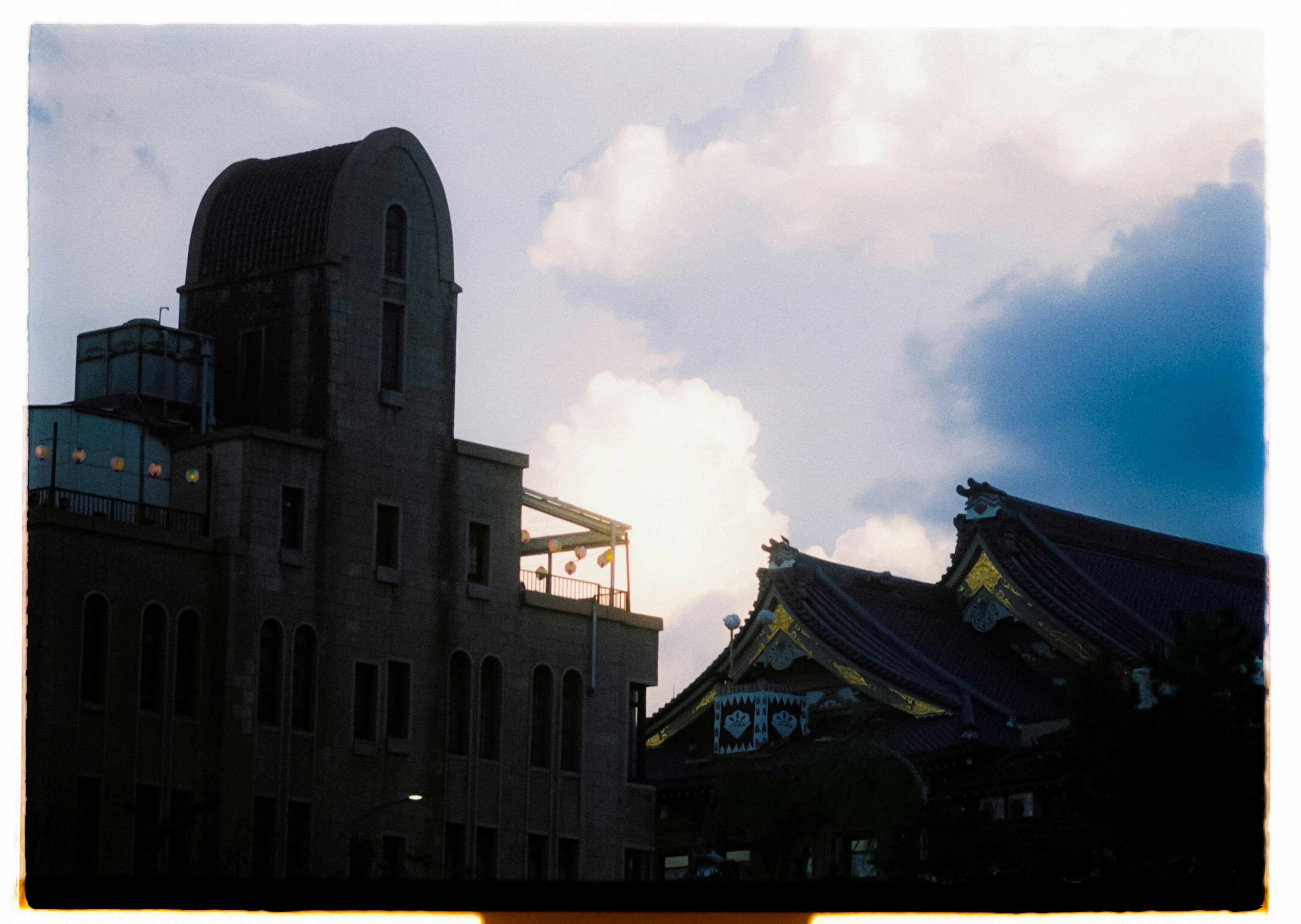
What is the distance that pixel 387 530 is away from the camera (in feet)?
48.5

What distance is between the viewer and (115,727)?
1231 centimetres

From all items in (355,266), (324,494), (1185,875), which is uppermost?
(355,266)

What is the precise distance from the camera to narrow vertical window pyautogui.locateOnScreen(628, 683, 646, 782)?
16922 millimetres

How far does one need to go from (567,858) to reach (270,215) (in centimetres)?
502

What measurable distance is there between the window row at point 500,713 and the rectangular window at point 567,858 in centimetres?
80

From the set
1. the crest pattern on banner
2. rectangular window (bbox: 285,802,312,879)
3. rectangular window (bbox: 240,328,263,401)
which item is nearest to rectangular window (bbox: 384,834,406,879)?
rectangular window (bbox: 285,802,312,879)

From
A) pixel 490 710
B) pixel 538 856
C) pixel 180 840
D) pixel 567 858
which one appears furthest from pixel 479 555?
pixel 180 840

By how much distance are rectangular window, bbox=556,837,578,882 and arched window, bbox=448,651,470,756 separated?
937 millimetres

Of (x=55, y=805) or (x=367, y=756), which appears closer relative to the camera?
(x=55, y=805)

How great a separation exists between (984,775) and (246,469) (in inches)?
301

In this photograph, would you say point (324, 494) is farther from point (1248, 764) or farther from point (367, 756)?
point (1248, 764)

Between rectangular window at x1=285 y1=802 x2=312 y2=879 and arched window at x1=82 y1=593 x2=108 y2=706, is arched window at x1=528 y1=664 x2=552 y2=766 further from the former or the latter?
arched window at x1=82 y1=593 x2=108 y2=706

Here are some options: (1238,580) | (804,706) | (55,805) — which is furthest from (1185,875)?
(804,706)

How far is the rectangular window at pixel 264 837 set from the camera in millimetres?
11469
